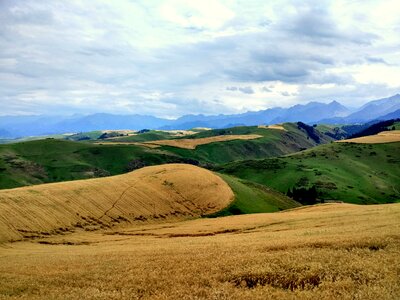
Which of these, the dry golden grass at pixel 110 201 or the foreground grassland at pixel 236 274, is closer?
the foreground grassland at pixel 236 274

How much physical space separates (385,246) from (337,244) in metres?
3.22

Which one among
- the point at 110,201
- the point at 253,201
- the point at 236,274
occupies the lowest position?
the point at 253,201

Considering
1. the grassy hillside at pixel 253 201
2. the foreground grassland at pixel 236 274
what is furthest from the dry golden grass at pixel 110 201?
the foreground grassland at pixel 236 274

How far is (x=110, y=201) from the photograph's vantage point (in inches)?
3465

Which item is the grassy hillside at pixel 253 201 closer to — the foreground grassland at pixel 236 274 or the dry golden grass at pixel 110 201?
the dry golden grass at pixel 110 201

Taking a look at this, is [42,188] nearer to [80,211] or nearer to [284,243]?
[80,211]

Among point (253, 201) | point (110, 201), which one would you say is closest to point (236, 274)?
point (110, 201)

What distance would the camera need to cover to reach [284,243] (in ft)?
104

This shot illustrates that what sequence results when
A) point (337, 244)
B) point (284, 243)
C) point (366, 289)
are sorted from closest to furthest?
point (366, 289) < point (337, 244) < point (284, 243)

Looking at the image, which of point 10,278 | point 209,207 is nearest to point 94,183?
point 209,207

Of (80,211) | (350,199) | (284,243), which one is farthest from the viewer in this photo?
(350,199)

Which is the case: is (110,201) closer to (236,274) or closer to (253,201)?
(253,201)

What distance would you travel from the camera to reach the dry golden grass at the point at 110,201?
6912 centimetres

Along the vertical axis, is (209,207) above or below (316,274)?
below
